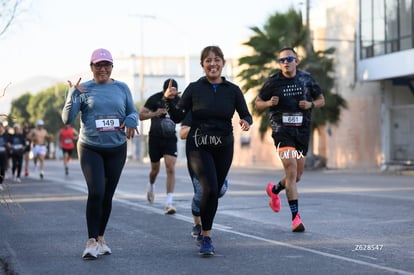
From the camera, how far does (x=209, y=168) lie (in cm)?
745

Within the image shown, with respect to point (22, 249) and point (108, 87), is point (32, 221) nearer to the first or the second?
point (22, 249)

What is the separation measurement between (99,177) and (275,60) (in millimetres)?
28265

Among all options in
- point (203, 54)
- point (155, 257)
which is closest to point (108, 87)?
Result: point (203, 54)

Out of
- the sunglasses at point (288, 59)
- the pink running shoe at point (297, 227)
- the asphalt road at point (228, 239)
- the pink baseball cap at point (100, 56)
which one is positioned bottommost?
the asphalt road at point (228, 239)

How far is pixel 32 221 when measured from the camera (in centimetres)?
1109

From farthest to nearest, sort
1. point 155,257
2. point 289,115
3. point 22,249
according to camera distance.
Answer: point 289,115
point 22,249
point 155,257

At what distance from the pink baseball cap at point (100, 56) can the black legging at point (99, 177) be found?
32.1 inches

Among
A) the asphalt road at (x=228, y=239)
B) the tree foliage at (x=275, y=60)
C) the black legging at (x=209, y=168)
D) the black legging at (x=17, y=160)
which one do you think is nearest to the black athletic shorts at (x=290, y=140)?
the asphalt road at (x=228, y=239)

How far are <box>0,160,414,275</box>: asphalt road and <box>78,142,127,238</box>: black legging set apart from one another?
37 centimetres

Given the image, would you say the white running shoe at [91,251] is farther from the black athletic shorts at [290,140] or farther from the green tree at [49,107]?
the green tree at [49,107]

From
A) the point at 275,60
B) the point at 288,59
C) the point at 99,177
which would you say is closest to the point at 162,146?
the point at 288,59

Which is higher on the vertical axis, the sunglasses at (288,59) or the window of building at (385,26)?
the window of building at (385,26)

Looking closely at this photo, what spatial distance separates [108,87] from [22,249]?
1986 millimetres

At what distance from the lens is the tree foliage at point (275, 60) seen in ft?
111
